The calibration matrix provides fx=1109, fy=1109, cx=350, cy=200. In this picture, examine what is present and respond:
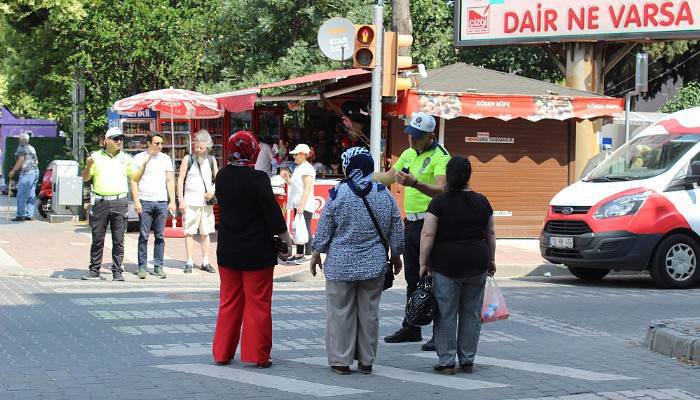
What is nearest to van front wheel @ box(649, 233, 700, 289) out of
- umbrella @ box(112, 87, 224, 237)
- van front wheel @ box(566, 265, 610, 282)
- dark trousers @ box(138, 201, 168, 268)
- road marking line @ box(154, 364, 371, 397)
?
van front wheel @ box(566, 265, 610, 282)

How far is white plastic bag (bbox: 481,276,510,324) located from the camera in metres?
8.62

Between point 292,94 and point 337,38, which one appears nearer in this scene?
point 337,38

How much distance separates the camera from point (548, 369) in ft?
27.6

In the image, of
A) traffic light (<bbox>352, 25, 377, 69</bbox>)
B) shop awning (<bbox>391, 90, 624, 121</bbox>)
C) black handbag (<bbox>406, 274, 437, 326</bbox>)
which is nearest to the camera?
black handbag (<bbox>406, 274, 437, 326</bbox>)

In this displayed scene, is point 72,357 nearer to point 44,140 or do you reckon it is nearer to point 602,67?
point 602,67

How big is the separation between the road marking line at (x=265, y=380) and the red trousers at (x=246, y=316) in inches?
6.9

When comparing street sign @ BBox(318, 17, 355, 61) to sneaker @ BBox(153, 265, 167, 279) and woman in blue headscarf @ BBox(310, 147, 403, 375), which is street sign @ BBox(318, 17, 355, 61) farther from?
woman in blue headscarf @ BBox(310, 147, 403, 375)

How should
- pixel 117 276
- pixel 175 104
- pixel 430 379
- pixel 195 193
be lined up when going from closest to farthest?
pixel 430 379 → pixel 117 276 → pixel 195 193 → pixel 175 104

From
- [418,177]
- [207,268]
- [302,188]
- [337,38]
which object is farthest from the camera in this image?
[302,188]

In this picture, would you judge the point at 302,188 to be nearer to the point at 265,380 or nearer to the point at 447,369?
the point at 447,369

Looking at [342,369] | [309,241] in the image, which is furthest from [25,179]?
[342,369]

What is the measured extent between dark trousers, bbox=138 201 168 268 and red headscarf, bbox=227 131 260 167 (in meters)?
5.93

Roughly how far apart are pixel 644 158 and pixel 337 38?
459 cm

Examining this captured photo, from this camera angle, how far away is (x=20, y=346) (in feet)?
29.6
